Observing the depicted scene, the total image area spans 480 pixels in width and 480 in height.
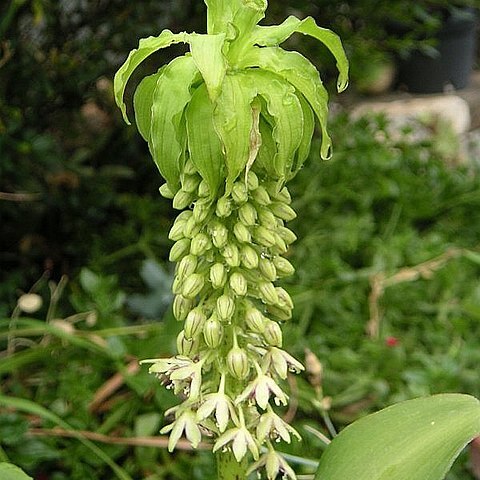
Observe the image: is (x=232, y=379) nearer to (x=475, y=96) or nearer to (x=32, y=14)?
(x=32, y=14)

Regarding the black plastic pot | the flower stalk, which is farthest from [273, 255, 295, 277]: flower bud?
the black plastic pot

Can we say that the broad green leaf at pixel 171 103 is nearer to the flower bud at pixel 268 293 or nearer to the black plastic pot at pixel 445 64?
the flower bud at pixel 268 293

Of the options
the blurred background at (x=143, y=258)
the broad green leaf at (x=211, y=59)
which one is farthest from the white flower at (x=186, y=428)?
the blurred background at (x=143, y=258)

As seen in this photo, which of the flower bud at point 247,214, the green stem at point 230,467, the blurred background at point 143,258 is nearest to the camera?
the flower bud at point 247,214

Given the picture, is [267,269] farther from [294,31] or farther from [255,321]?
[294,31]

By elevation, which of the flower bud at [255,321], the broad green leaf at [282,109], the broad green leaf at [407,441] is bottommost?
the broad green leaf at [407,441]

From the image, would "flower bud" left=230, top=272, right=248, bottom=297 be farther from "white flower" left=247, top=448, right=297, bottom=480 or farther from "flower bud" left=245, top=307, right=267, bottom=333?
"white flower" left=247, top=448, right=297, bottom=480

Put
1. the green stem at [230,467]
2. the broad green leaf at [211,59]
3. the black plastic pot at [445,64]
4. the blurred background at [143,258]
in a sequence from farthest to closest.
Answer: the black plastic pot at [445,64] < the blurred background at [143,258] < the green stem at [230,467] < the broad green leaf at [211,59]
